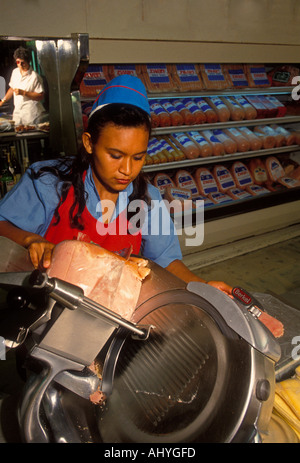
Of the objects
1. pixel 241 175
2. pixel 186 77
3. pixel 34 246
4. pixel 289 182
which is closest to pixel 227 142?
pixel 241 175

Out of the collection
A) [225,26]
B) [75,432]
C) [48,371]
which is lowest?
[75,432]

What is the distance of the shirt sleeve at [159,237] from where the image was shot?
1549 millimetres

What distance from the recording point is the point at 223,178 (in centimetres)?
422

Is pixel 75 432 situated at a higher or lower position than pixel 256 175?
higher

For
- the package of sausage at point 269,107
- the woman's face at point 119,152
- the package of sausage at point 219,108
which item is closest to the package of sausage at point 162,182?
the package of sausage at point 219,108

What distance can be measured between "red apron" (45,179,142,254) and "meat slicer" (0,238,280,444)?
556 millimetres

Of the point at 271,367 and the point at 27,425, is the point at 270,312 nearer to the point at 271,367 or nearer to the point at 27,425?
the point at 271,367

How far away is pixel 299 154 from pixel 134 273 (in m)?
4.56

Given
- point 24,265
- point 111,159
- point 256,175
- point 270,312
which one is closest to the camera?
point 24,265

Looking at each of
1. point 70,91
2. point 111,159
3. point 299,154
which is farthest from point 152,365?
point 299,154

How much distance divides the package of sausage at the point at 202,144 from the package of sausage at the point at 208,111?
0.19 metres

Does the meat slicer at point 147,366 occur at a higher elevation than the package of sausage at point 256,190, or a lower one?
higher

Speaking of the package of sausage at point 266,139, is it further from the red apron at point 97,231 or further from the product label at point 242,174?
the red apron at point 97,231

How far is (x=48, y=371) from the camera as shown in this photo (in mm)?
751
